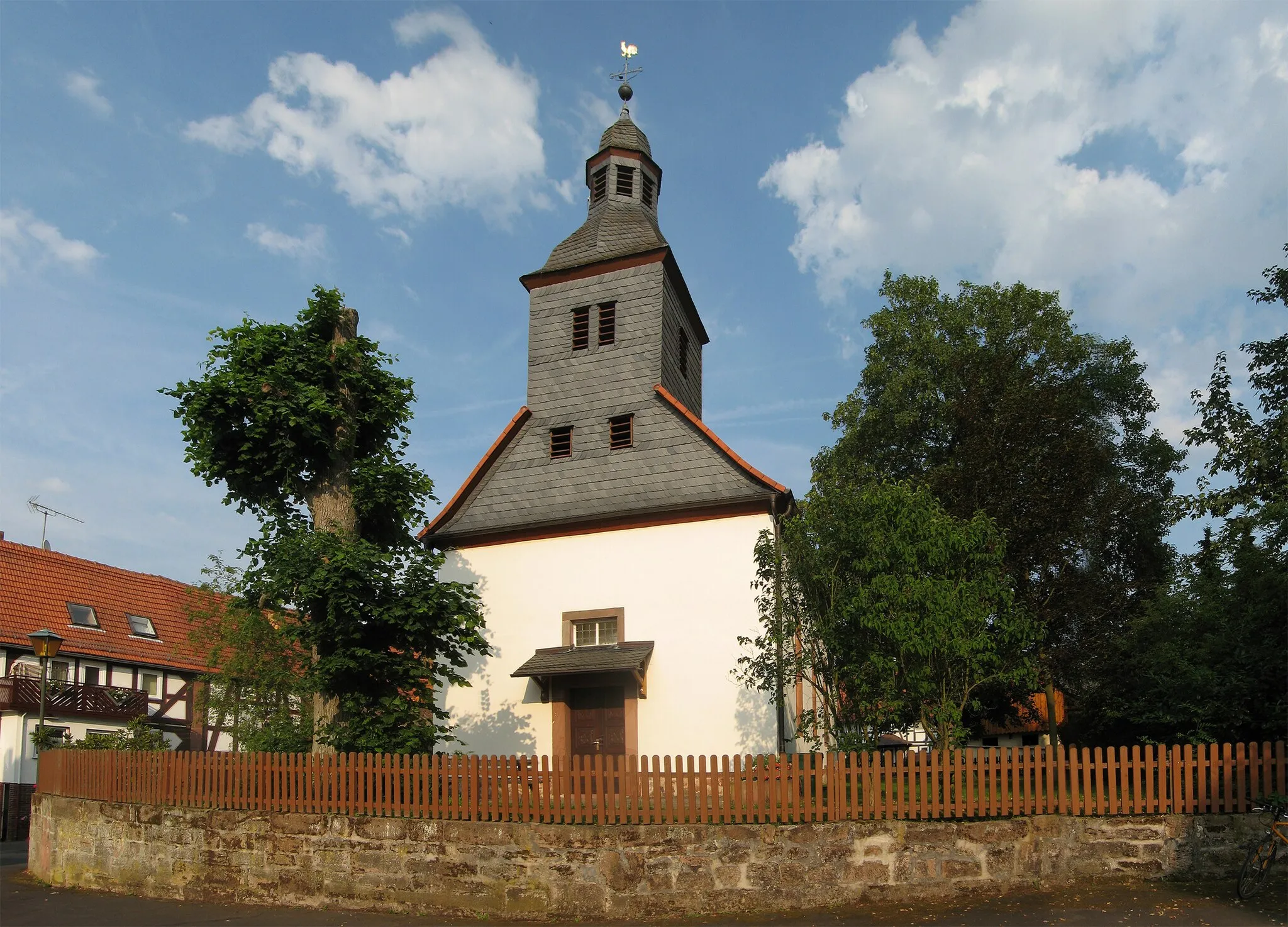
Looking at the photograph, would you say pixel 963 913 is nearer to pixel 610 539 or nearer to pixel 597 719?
pixel 597 719

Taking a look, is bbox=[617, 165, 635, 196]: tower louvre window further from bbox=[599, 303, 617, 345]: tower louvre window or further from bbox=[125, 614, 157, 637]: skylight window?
bbox=[125, 614, 157, 637]: skylight window

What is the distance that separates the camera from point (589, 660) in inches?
669

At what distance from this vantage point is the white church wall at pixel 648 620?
1661 cm

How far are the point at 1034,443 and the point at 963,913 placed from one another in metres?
17.1

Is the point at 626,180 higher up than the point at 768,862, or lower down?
higher up

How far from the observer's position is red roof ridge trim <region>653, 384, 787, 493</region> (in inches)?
675

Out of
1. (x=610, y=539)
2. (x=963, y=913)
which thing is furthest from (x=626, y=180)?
(x=963, y=913)

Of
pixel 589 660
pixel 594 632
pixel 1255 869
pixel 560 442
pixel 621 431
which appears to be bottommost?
pixel 1255 869

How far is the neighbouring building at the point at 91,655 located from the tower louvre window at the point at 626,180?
49.6 feet

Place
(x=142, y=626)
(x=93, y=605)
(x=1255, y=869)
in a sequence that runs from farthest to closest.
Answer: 1. (x=142, y=626)
2. (x=93, y=605)
3. (x=1255, y=869)

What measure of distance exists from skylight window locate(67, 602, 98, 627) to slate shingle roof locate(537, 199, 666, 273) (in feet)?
64.3

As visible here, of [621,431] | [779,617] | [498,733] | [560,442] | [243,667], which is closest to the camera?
[779,617]

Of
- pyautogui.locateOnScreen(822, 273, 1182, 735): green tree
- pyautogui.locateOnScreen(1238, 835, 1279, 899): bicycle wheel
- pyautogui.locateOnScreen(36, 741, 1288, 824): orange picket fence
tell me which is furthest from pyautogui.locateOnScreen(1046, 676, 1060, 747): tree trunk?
pyautogui.locateOnScreen(1238, 835, 1279, 899): bicycle wheel

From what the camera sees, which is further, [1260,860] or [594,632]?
[594,632]
